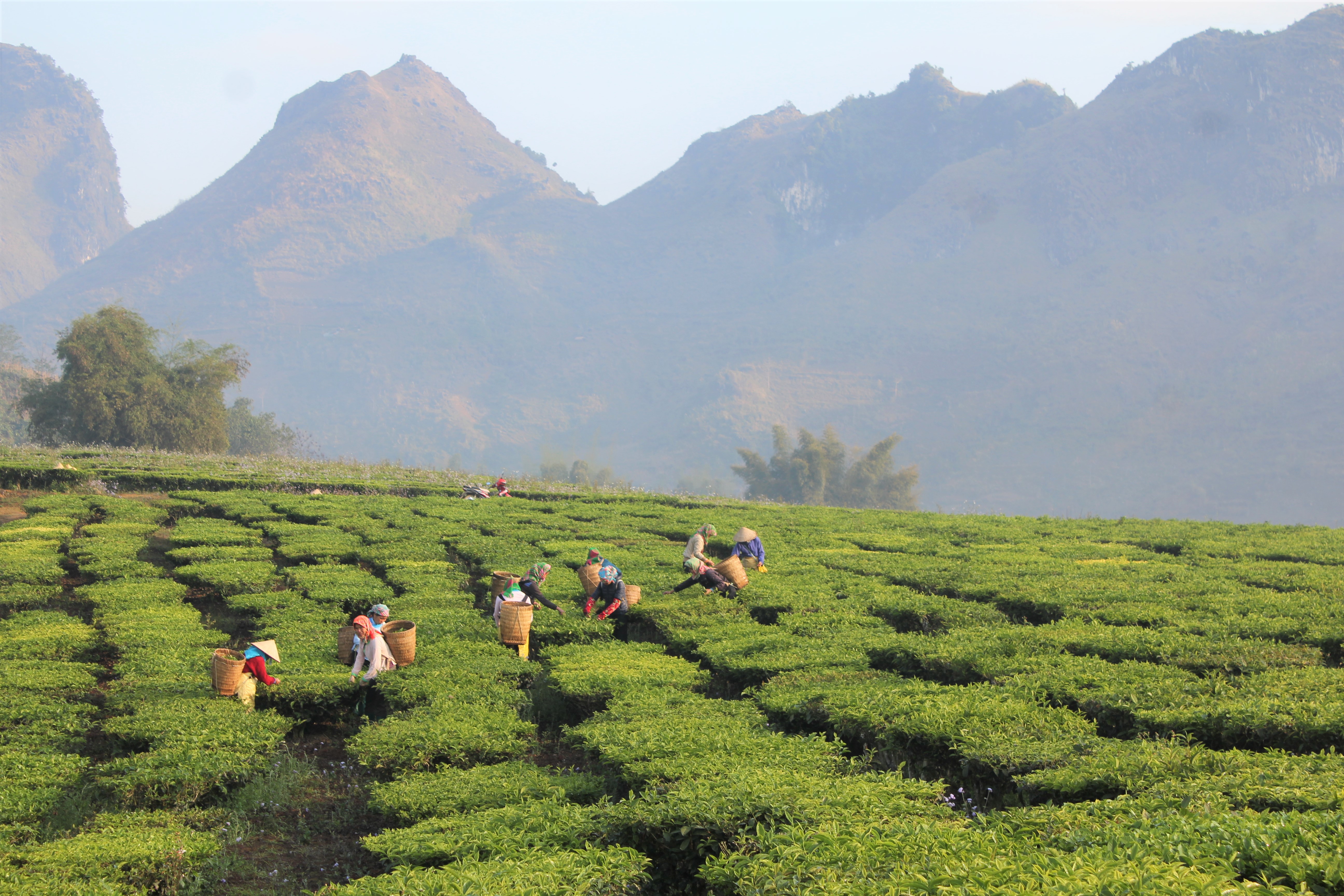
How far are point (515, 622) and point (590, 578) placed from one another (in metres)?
2.35

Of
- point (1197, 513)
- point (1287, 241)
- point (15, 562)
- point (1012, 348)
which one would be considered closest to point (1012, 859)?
point (15, 562)

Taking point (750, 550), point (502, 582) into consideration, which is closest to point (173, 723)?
point (502, 582)

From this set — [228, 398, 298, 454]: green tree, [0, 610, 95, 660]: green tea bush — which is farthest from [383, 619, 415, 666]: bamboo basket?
[228, 398, 298, 454]: green tree

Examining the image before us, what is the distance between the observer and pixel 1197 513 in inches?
4523

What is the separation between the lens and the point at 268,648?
1209cm

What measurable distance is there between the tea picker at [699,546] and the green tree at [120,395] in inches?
1761

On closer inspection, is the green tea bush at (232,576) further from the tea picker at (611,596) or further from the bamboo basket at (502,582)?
the tea picker at (611,596)

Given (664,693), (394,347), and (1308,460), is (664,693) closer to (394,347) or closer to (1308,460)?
(1308,460)

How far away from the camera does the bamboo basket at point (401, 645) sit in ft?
43.0

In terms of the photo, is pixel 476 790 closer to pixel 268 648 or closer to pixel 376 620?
pixel 268 648

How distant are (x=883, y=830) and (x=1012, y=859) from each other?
108 cm

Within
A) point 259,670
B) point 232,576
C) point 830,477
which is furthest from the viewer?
point 830,477

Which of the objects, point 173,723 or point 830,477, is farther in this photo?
point 830,477

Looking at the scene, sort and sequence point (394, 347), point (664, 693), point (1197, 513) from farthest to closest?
point (394, 347)
point (1197, 513)
point (664, 693)
